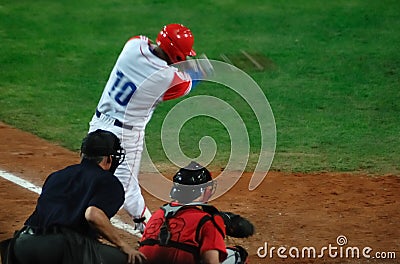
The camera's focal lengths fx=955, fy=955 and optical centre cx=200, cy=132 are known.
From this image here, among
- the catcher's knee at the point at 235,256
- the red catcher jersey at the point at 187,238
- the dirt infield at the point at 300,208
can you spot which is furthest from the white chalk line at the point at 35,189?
the red catcher jersey at the point at 187,238

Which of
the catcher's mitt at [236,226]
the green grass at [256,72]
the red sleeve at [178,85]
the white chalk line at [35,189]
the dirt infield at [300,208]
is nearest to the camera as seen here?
the catcher's mitt at [236,226]

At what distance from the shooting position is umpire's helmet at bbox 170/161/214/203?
6.57 m

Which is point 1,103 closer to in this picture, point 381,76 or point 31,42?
point 31,42

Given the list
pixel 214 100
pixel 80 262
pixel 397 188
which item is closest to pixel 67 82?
pixel 214 100

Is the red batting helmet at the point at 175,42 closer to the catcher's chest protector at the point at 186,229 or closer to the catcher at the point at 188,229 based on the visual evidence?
the catcher at the point at 188,229

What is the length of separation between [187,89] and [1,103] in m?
5.63

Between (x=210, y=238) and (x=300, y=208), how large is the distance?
3.38 m

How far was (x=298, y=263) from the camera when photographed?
8062mm

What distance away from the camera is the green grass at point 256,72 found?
11.8m

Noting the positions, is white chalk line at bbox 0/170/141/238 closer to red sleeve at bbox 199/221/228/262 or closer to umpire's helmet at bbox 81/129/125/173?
umpire's helmet at bbox 81/129/125/173

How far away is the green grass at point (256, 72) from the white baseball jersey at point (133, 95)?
9.18 ft

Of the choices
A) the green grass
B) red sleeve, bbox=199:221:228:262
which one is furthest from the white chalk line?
red sleeve, bbox=199:221:228:262

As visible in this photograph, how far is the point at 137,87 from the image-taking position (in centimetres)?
805

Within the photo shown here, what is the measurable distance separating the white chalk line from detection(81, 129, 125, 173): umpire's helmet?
2.39 meters
